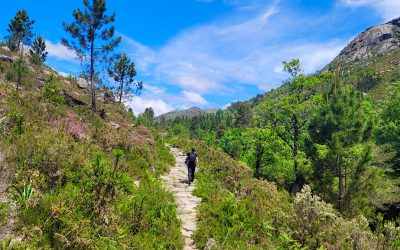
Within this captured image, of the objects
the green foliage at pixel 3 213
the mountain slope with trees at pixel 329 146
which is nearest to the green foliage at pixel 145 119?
the mountain slope with trees at pixel 329 146

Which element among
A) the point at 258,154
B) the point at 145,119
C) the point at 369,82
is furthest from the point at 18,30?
the point at 369,82

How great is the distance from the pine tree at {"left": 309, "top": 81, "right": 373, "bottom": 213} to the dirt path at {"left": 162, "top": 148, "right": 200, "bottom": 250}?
967 cm

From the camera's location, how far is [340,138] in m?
20.3

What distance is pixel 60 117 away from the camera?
14188 mm

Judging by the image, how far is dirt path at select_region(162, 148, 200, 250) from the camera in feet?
29.1

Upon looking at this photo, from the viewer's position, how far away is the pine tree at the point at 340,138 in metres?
20.0

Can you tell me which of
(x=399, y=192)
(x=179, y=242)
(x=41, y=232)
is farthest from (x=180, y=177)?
(x=399, y=192)

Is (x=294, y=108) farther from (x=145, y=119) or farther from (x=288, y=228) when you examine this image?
(x=145, y=119)

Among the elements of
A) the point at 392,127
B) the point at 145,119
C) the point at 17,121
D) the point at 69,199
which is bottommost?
the point at 69,199

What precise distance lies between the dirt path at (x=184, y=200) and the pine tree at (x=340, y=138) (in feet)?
31.7

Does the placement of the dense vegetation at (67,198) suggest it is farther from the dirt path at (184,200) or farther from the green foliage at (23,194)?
the dirt path at (184,200)

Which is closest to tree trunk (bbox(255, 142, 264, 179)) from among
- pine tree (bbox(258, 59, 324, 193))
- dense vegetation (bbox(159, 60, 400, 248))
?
dense vegetation (bbox(159, 60, 400, 248))

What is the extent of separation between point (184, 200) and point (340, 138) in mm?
12866

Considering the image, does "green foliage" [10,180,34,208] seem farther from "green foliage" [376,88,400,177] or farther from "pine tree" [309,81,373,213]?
"green foliage" [376,88,400,177]
